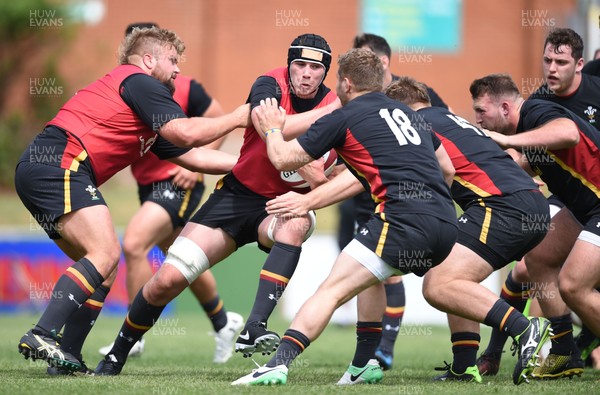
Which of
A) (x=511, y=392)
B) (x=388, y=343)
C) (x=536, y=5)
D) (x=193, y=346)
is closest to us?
(x=511, y=392)

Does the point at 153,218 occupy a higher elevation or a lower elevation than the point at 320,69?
lower

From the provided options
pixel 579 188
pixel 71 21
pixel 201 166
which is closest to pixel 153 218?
pixel 201 166

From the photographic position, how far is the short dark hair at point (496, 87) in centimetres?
634

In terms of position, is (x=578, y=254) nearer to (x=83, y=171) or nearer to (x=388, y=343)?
(x=388, y=343)

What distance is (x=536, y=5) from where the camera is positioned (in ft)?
82.4

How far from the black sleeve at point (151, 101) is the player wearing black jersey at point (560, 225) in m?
2.79

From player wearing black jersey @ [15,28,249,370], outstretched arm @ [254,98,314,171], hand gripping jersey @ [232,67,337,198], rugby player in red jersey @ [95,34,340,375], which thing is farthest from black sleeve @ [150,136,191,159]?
outstretched arm @ [254,98,314,171]

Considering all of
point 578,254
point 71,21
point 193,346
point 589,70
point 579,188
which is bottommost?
point 193,346

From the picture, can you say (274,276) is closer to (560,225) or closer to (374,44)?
(560,225)

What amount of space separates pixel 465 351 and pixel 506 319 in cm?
63

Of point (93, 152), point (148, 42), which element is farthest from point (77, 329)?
point (148, 42)

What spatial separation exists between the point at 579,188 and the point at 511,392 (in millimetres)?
1853

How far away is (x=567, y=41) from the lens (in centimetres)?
691

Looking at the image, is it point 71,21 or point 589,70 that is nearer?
point 589,70
